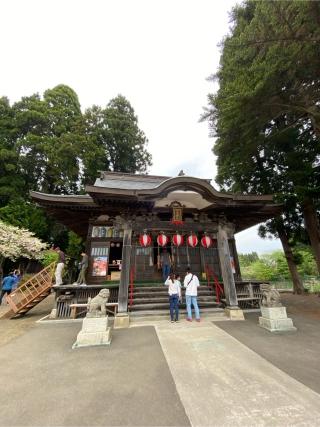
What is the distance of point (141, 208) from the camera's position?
27.9 ft

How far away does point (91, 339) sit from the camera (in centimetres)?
514

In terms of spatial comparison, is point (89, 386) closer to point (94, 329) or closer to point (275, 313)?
point (94, 329)

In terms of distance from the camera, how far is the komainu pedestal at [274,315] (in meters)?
6.01

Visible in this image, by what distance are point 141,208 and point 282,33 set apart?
24.2 feet

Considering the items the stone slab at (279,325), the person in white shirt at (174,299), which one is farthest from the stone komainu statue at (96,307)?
the stone slab at (279,325)

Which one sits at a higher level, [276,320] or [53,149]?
[53,149]

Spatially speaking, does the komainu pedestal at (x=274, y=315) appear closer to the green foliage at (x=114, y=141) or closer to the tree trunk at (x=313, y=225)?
the tree trunk at (x=313, y=225)

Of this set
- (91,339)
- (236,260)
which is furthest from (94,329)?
(236,260)

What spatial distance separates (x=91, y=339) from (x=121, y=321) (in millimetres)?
1733

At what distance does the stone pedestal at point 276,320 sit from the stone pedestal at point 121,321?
14.2ft

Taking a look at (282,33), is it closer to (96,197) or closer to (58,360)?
(96,197)

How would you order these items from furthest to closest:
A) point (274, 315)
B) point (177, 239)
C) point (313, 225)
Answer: point (313, 225) < point (177, 239) < point (274, 315)

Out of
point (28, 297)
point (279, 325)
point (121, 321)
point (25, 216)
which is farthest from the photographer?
point (25, 216)

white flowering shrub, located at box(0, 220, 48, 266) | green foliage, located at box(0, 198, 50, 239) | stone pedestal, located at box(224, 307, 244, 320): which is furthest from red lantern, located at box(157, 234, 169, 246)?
green foliage, located at box(0, 198, 50, 239)
